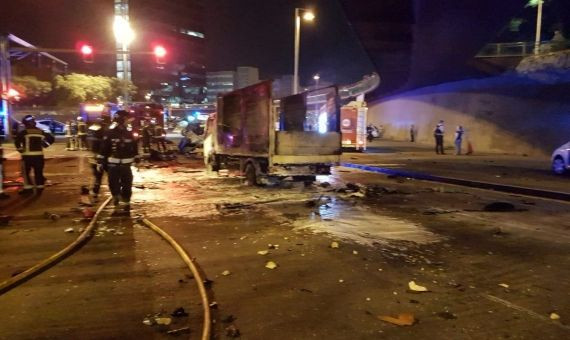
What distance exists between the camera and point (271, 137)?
1244 cm

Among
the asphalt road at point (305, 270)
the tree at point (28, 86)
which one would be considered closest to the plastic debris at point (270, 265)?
the asphalt road at point (305, 270)

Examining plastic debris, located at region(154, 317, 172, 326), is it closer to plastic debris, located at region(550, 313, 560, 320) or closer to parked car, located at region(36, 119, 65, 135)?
plastic debris, located at region(550, 313, 560, 320)

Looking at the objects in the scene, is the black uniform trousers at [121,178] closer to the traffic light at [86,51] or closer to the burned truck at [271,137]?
the burned truck at [271,137]

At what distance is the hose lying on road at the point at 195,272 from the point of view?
161 inches

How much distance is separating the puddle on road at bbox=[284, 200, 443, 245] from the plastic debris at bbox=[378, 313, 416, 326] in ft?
8.94

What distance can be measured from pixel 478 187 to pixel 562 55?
1664cm

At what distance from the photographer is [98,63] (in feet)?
309

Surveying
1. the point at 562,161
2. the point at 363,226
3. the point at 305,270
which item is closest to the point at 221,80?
the point at 562,161

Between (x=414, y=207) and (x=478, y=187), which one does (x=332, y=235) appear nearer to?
(x=414, y=207)

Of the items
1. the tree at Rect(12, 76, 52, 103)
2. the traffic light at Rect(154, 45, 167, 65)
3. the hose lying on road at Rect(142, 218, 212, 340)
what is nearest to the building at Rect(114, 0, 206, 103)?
the tree at Rect(12, 76, 52, 103)

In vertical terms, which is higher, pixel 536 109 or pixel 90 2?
pixel 90 2

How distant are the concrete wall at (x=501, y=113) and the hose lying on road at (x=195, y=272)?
74.4ft

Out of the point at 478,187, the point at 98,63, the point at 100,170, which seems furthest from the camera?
the point at 98,63

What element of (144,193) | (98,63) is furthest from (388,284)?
(98,63)
